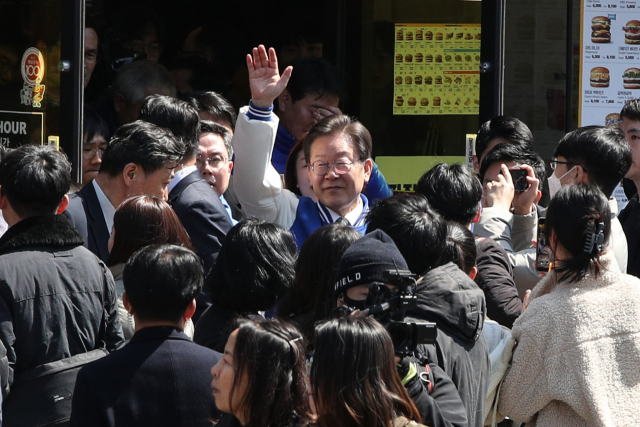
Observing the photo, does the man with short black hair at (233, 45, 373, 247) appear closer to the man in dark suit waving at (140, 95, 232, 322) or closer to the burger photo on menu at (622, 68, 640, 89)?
the man in dark suit waving at (140, 95, 232, 322)

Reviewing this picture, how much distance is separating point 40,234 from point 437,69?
146 inches

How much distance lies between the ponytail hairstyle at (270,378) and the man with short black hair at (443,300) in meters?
0.64

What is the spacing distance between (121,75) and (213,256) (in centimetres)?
201

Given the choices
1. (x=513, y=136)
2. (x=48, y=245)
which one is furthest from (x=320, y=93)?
(x=48, y=245)

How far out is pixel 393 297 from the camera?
258cm

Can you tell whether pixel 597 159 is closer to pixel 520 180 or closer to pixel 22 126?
pixel 520 180

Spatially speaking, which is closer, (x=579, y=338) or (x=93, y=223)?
(x=579, y=338)

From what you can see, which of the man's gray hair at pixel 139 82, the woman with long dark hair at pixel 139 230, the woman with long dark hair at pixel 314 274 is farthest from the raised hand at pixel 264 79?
the man's gray hair at pixel 139 82

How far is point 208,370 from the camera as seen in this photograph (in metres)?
2.81

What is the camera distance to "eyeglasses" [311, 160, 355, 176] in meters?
4.24

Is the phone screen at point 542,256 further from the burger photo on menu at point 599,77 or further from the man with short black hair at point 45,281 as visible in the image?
the burger photo on menu at point 599,77

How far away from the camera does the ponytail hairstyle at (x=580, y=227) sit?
332cm

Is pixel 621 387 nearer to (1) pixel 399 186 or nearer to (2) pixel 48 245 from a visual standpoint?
(2) pixel 48 245

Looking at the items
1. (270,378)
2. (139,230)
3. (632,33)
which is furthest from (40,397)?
(632,33)
